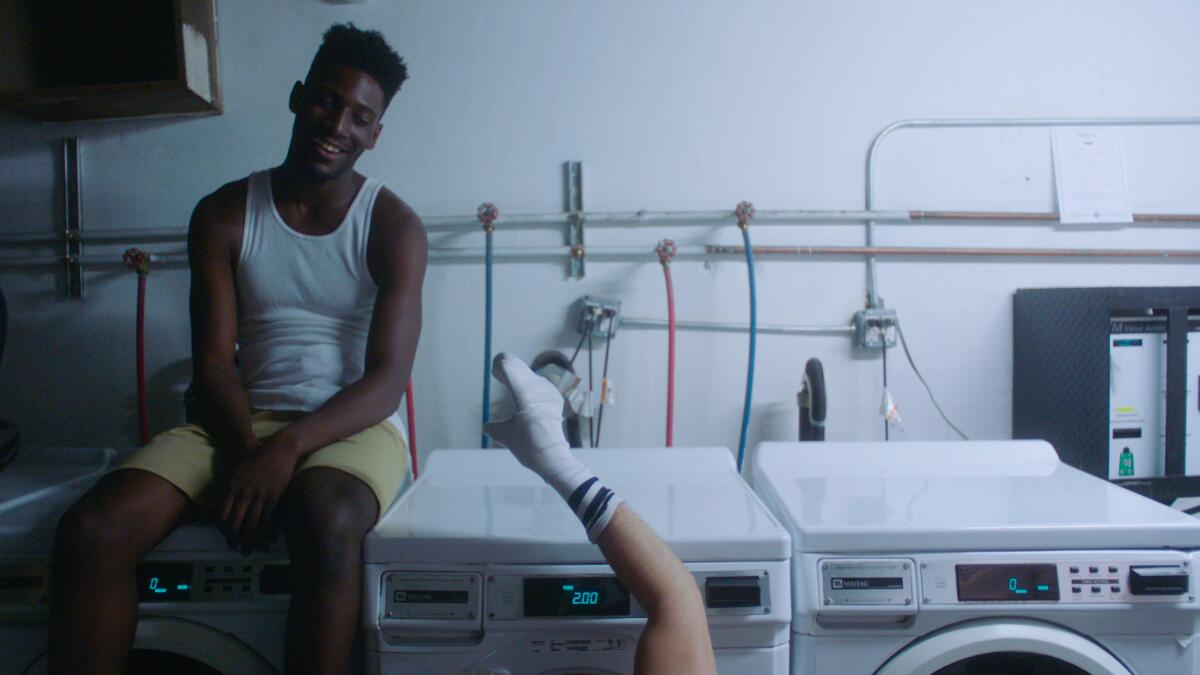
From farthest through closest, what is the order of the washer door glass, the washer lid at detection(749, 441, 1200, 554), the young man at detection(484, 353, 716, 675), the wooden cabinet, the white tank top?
the wooden cabinet → the white tank top → the washer door glass → the washer lid at detection(749, 441, 1200, 554) → the young man at detection(484, 353, 716, 675)

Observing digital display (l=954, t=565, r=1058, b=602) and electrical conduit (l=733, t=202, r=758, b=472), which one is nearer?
digital display (l=954, t=565, r=1058, b=602)

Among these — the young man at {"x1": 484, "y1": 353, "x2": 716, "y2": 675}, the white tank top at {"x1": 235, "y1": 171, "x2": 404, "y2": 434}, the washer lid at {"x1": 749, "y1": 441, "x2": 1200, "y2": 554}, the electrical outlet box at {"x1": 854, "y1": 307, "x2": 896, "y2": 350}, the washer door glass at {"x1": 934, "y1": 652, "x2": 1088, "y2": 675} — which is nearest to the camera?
the young man at {"x1": 484, "y1": 353, "x2": 716, "y2": 675}

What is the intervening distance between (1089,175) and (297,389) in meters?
1.81

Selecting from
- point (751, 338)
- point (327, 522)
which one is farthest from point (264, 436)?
point (751, 338)

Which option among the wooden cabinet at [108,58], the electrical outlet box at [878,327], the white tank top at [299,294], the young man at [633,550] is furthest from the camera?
the electrical outlet box at [878,327]

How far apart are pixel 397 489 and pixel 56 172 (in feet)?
4.35

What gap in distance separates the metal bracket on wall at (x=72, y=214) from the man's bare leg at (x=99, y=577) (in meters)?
0.99

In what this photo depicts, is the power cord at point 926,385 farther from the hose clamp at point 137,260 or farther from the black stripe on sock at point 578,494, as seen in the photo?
the hose clamp at point 137,260

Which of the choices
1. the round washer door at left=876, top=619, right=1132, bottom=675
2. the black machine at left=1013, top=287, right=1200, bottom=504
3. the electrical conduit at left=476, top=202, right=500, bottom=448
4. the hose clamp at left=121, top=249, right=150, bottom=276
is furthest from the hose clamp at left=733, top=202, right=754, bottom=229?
the hose clamp at left=121, top=249, right=150, bottom=276

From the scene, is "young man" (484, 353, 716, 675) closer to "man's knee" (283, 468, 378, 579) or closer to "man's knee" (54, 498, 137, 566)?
"man's knee" (283, 468, 378, 579)

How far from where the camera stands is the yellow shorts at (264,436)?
3.18 feet

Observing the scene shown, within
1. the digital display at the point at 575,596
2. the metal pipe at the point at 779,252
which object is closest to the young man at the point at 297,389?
the digital display at the point at 575,596

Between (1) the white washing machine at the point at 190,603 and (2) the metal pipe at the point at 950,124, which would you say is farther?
(2) the metal pipe at the point at 950,124

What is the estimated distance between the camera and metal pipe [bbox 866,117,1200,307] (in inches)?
62.1
